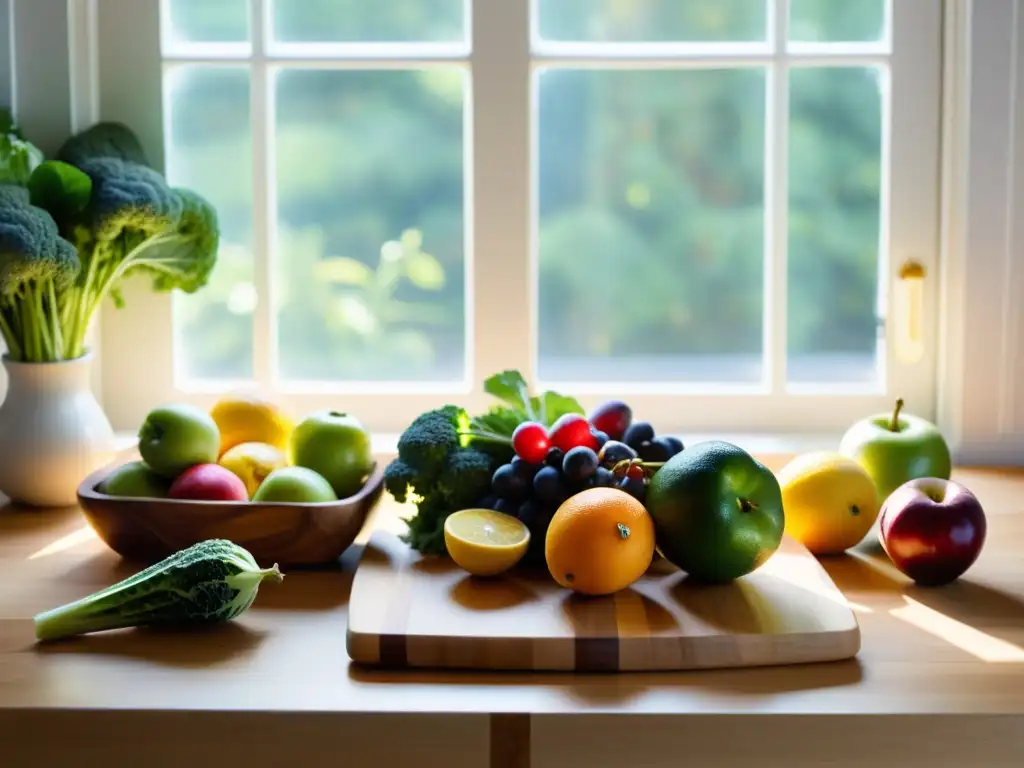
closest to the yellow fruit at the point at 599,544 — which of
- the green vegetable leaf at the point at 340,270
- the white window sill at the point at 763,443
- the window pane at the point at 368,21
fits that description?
the white window sill at the point at 763,443

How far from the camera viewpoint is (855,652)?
1073 millimetres

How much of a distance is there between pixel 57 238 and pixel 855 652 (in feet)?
3.06

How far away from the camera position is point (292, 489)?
1.28 metres

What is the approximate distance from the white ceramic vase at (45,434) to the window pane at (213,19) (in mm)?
496

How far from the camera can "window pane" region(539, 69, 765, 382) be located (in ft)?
5.70

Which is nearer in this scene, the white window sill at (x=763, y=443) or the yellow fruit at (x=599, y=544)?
the yellow fruit at (x=599, y=544)

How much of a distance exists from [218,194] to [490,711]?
102cm

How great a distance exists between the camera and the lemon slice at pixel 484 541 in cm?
119

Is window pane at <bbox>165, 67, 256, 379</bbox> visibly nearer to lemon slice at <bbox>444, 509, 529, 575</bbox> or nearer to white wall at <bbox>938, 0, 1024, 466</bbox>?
lemon slice at <bbox>444, 509, 529, 575</bbox>

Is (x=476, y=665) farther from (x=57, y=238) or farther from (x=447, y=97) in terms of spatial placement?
(x=447, y=97)

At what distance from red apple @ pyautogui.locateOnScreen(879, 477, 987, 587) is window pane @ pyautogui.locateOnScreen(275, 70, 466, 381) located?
0.72 m

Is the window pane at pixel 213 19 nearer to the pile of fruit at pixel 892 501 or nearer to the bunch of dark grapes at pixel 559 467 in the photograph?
the bunch of dark grapes at pixel 559 467

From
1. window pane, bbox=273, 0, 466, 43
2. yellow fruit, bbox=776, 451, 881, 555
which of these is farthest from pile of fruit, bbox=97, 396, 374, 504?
window pane, bbox=273, 0, 466, 43

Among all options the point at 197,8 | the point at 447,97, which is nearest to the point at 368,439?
the point at 447,97
